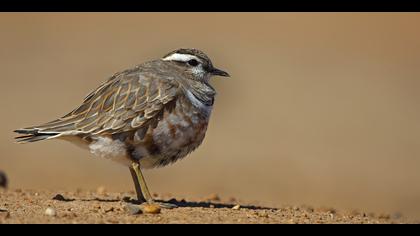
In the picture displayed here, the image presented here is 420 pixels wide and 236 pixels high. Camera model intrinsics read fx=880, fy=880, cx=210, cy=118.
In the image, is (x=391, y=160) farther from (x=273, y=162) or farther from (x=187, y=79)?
(x=187, y=79)

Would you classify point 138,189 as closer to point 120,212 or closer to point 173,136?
point 173,136

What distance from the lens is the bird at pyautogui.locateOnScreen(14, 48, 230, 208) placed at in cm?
1149

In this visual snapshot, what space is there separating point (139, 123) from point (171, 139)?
0.48m

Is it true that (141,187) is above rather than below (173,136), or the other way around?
below

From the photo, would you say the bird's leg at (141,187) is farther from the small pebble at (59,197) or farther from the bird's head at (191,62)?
the bird's head at (191,62)

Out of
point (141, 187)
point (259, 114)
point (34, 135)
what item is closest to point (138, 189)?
point (141, 187)

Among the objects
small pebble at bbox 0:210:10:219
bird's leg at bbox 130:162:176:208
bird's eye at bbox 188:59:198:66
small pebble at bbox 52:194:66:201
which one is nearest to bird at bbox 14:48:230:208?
bird's leg at bbox 130:162:176:208

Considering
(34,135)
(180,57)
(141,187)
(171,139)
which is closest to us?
(171,139)

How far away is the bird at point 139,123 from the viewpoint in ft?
37.7

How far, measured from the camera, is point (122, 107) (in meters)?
11.6

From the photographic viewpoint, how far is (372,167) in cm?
2155
